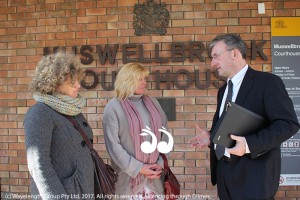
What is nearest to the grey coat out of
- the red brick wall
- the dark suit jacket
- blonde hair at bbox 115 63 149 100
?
blonde hair at bbox 115 63 149 100

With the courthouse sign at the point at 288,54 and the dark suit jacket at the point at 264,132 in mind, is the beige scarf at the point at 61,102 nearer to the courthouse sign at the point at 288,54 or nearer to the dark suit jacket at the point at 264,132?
the dark suit jacket at the point at 264,132

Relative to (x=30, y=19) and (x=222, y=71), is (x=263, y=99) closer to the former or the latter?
(x=222, y=71)

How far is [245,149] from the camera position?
88.8 inches

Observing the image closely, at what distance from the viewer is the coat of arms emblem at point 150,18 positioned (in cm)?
412

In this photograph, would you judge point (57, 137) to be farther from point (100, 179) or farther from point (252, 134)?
point (252, 134)

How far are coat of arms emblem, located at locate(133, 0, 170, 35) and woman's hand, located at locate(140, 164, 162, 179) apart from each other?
1.82 meters

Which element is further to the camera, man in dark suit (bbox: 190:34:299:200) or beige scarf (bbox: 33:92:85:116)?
man in dark suit (bbox: 190:34:299:200)

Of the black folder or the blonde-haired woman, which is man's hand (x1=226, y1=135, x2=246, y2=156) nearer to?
the black folder

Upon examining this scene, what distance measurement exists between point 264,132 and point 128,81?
1.17 meters

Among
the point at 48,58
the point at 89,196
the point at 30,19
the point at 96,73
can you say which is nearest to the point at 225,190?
the point at 89,196

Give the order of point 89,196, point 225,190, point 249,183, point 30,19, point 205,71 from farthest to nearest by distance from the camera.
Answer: point 30,19, point 205,71, point 225,190, point 249,183, point 89,196

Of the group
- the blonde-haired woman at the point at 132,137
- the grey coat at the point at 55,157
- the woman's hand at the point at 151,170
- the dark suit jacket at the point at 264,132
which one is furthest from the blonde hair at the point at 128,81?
the dark suit jacket at the point at 264,132

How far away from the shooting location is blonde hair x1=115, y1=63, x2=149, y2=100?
2898mm

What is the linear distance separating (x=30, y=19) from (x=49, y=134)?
2.76m
